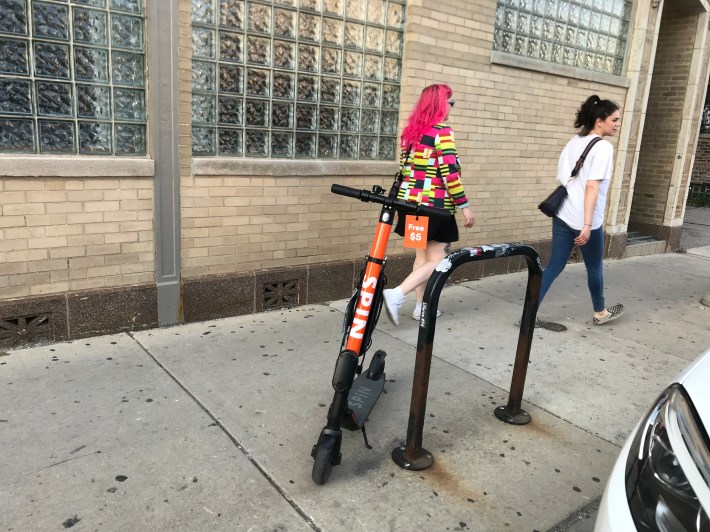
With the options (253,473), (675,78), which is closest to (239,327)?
(253,473)

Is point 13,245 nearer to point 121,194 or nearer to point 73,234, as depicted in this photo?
point 73,234

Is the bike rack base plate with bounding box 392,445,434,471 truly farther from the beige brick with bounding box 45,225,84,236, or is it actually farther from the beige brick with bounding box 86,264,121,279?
the beige brick with bounding box 45,225,84,236

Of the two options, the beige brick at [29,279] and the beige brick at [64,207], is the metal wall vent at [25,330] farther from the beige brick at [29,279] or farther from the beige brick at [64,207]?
Answer: the beige brick at [64,207]

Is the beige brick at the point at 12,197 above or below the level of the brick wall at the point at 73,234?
above

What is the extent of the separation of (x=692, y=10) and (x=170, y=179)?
25.4 ft

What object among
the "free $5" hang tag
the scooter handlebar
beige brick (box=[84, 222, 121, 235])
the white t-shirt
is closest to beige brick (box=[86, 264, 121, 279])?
beige brick (box=[84, 222, 121, 235])

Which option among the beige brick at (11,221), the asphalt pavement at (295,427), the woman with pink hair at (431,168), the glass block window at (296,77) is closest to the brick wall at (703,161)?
the asphalt pavement at (295,427)

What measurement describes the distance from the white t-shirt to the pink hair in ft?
3.74

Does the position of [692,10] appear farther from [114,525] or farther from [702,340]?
[114,525]

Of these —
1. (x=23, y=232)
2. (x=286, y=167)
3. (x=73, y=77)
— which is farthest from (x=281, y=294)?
(x=73, y=77)

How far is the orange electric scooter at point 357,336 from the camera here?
102 inches

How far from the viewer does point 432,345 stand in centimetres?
263

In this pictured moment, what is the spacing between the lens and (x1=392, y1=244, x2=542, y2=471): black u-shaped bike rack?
258cm

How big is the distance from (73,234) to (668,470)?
3652mm
